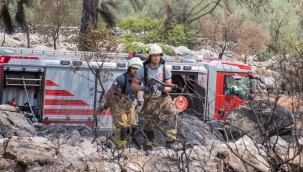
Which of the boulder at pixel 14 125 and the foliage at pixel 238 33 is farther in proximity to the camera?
the foliage at pixel 238 33

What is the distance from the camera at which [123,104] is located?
30.1ft

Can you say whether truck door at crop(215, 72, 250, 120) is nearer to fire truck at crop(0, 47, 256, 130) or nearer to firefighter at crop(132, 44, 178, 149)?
fire truck at crop(0, 47, 256, 130)

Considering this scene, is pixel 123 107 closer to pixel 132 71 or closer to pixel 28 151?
pixel 132 71

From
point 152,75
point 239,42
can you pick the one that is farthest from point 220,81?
point 239,42

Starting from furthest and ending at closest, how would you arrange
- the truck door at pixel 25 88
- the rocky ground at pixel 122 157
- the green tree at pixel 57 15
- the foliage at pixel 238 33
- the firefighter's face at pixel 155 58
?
the foliage at pixel 238 33, the green tree at pixel 57 15, the truck door at pixel 25 88, the firefighter's face at pixel 155 58, the rocky ground at pixel 122 157

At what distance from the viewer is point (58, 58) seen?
45.9ft

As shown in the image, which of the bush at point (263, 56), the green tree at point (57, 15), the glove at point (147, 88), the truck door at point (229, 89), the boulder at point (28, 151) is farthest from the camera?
the bush at point (263, 56)

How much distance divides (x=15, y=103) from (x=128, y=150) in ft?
17.7

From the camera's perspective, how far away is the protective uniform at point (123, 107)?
913cm

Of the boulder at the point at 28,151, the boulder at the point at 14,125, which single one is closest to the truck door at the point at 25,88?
the boulder at the point at 14,125

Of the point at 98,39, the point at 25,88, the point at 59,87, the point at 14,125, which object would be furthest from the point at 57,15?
the point at 14,125

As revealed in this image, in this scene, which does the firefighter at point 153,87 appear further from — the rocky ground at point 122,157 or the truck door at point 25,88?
the truck door at point 25,88

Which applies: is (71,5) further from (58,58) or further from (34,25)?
(58,58)

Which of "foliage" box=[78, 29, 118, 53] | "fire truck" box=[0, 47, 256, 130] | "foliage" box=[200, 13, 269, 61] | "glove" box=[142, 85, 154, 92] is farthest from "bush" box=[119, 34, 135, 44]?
"glove" box=[142, 85, 154, 92]
